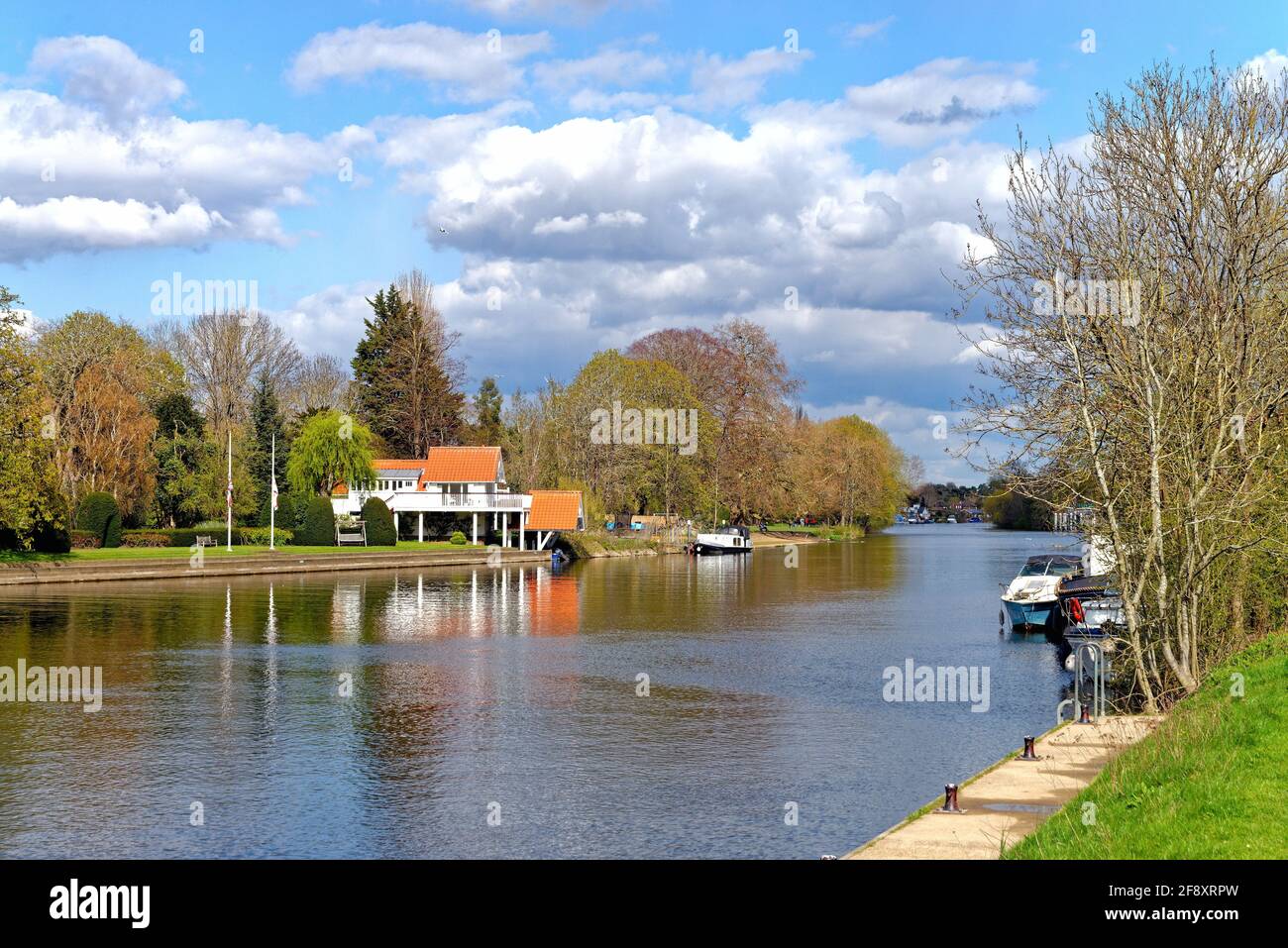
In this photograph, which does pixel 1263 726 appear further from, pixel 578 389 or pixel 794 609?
pixel 578 389

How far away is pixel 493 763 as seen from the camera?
1722 centimetres

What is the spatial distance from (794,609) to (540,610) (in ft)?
31.1

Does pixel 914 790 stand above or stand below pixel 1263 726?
below

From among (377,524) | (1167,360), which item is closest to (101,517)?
(377,524)

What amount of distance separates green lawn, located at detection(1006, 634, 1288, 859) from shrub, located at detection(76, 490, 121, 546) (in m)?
58.3

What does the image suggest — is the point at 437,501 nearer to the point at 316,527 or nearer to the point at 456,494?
the point at 456,494

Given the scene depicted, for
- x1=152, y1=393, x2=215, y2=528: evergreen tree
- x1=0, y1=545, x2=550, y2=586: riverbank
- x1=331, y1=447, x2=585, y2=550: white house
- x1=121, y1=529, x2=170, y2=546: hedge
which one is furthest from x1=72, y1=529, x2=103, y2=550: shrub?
x1=331, y1=447, x2=585, y2=550: white house

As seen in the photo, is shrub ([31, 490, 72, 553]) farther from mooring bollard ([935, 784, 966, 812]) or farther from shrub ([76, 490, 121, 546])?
mooring bollard ([935, 784, 966, 812])

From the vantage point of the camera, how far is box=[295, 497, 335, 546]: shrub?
75125mm

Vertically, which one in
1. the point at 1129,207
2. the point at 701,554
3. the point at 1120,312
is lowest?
the point at 701,554

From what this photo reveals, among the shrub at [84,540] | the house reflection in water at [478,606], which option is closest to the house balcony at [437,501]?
the house reflection in water at [478,606]

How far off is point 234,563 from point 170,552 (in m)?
3.52
